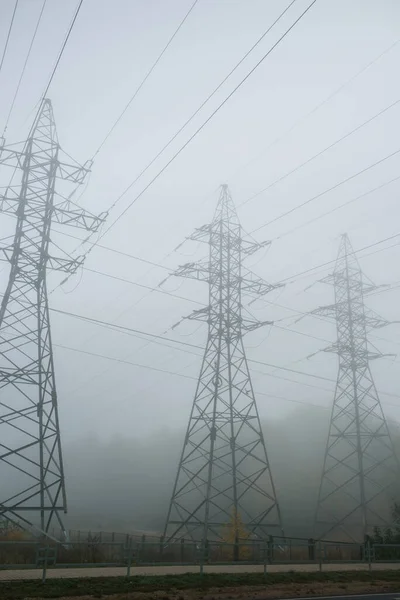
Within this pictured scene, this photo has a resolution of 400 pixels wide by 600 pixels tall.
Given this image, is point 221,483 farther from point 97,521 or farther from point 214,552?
point 214,552

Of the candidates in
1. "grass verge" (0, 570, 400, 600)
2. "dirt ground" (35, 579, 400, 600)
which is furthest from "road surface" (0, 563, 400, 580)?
"dirt ground" (35, 579, 400, 600)

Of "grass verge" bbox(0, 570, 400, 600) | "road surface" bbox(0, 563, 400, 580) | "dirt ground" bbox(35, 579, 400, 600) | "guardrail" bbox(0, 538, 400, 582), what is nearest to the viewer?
"grass verge" bbox(0, 570, 400, 600)

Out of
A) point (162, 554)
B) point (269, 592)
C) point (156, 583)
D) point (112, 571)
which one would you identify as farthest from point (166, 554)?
point (269, 592)

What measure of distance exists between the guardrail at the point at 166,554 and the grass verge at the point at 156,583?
660 mm

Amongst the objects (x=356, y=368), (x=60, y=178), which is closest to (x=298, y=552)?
(x=356, y=368)

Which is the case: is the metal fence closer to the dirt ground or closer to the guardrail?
the guardrail

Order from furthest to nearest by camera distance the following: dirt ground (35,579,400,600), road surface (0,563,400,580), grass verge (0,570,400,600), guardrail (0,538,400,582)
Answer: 1. guardrail (0,538,400,582)
2. road surface (0,563,400,580)
3. dirt ground (35,579,400,600)
4. grass verge (0,570,400,600)

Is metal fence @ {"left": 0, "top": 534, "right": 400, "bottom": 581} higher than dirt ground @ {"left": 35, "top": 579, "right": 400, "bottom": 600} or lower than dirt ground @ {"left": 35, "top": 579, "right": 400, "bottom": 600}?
higher

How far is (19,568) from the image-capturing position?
53.3 ft

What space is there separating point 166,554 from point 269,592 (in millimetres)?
7971

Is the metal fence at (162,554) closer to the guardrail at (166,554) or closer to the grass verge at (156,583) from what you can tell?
the guardrail at (166,554)

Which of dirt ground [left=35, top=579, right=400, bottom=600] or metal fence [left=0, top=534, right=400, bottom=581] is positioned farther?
metal fence [left=0, top=534, right=400, bottom=581]

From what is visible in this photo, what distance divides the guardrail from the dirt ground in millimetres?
2212

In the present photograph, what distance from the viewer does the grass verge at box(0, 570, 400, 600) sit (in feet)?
42.1
